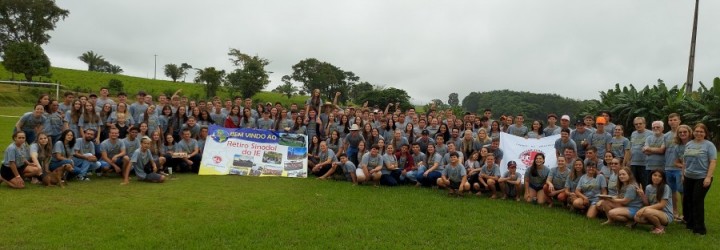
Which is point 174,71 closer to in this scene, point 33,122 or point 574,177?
point 33,122

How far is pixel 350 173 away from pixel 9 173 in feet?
21.3

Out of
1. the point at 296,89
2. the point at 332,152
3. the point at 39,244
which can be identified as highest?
the point at 296,89

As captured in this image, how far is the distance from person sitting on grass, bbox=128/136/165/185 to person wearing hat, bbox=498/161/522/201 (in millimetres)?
6948

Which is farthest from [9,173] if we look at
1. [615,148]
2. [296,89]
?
[296,89]

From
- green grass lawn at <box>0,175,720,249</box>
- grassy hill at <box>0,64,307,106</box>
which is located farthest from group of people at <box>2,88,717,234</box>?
grassy hill at <box>0,64,307,106</box>

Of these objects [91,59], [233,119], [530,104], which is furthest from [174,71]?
[233,119]

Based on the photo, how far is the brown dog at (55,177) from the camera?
882 cm

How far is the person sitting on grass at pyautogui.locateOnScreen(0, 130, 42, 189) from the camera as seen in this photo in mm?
8438

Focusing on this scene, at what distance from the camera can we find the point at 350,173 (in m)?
10.8

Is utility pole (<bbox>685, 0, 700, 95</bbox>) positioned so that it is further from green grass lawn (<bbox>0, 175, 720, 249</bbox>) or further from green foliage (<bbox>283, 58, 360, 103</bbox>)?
green foliage (<bbox>283, 58, 360, 103</bbox>)

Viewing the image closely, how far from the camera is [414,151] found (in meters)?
10.8

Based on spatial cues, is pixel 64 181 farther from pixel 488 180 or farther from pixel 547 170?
pixel 547 170

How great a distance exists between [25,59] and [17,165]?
37.7 meters

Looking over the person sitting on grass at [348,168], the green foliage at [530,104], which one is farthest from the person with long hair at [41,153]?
the green foliage at [530,104]
